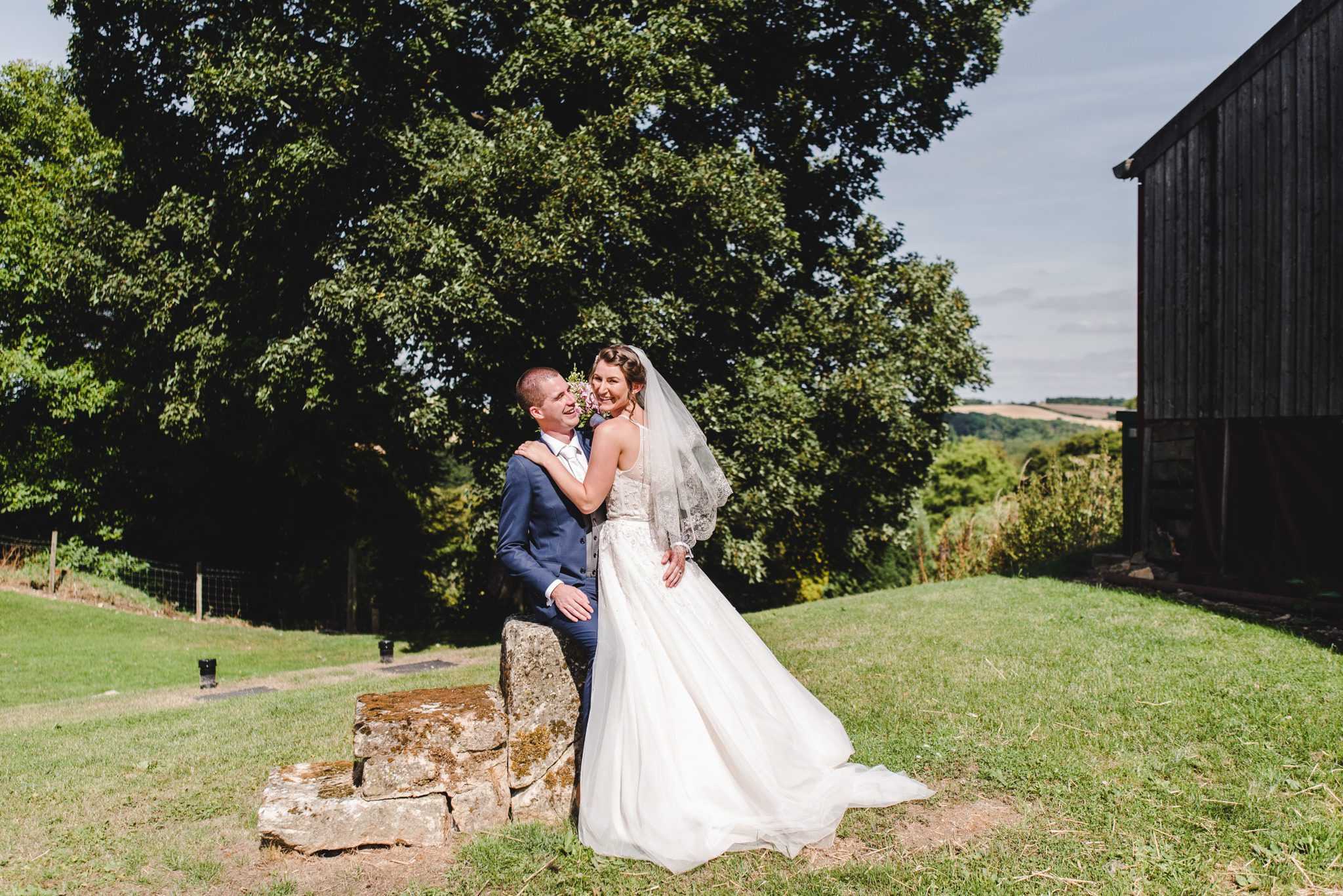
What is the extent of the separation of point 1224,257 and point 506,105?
1109 cm

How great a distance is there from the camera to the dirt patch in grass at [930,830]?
417 centimetres

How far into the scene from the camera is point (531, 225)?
40.8 ft

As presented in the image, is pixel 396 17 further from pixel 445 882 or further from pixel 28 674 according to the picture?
pixel 445 882

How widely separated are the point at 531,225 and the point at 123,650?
411 inches

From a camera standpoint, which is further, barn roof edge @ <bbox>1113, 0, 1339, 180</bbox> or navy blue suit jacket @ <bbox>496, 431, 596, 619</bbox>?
barn roof edge @ <bbox>1113, 0, 1339, 180</bbox>

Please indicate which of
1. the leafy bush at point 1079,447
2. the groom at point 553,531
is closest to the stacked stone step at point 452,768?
the groom at point 553,531

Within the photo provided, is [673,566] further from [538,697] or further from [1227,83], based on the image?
[1227,83]

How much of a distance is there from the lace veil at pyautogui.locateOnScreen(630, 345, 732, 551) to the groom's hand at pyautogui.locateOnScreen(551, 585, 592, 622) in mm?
547

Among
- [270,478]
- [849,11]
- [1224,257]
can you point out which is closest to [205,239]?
[270,478]

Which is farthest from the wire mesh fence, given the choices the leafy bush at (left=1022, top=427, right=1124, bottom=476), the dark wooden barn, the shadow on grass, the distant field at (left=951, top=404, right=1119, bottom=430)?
the distant field at (left=951, top=404, right=1119, bottom=430)

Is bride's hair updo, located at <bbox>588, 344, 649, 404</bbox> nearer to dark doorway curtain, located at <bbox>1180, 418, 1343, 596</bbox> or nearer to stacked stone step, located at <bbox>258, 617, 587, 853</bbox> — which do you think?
stacked stone step, located at <bbox>258, 617, 587, 853</bbox>

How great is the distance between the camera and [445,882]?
4.09m

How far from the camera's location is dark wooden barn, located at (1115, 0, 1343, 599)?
1029cm

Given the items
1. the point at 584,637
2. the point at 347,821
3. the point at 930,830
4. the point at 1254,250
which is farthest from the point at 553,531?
the point at 1254,250
